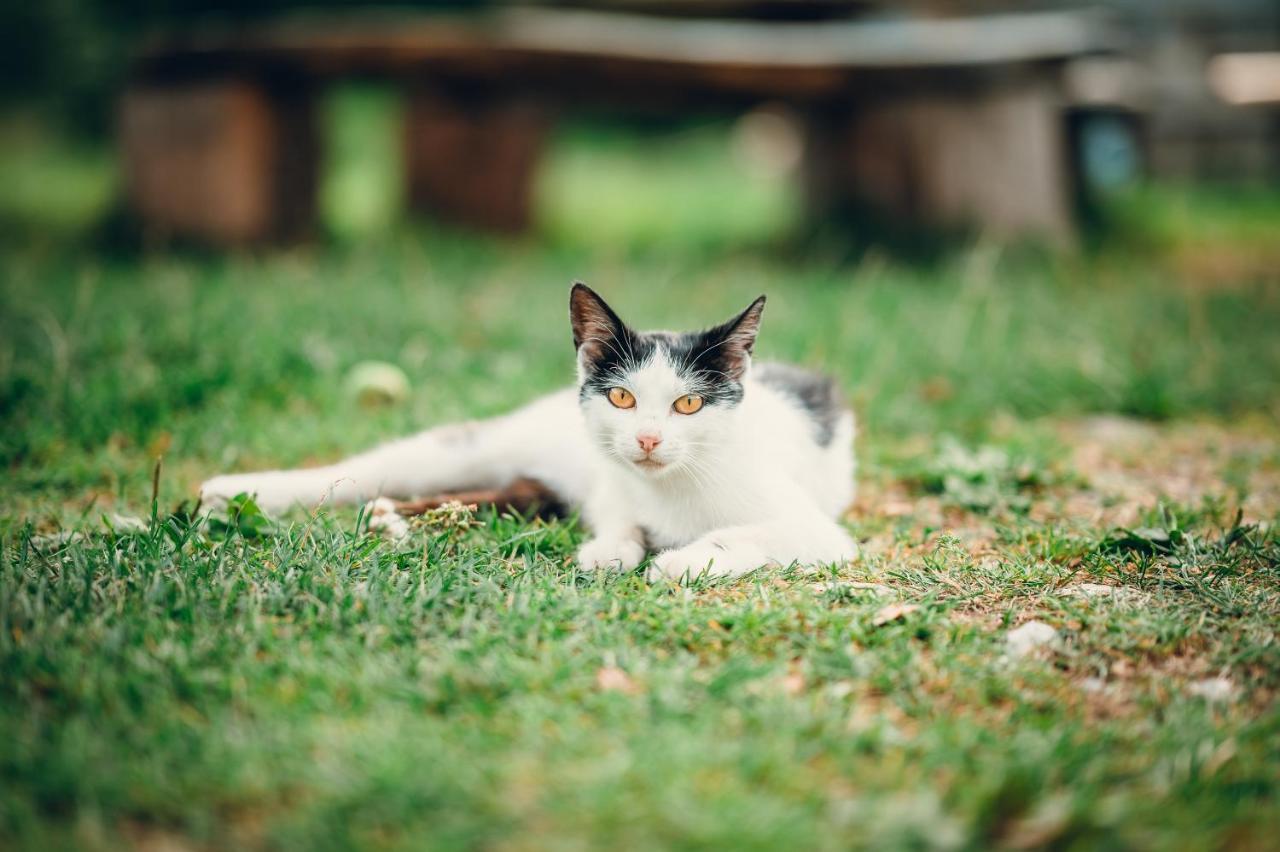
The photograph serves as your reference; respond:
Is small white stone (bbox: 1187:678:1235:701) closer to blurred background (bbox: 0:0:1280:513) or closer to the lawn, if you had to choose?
the lawn

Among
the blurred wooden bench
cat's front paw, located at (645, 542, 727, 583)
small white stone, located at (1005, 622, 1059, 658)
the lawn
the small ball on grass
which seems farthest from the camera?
the blurred wooden bench

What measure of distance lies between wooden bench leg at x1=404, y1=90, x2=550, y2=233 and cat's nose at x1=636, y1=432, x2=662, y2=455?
4.39 meters

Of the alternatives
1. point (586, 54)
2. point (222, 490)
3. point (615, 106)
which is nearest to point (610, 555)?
point (222, 490)

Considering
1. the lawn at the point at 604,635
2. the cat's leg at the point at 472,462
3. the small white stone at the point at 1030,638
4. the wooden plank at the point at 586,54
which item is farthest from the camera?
the wooden plank at the point at 586,54

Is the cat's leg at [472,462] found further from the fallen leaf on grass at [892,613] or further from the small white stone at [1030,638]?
the small white stone at [1030,638]

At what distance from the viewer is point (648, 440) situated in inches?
89.8

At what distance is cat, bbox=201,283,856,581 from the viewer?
7.77ft

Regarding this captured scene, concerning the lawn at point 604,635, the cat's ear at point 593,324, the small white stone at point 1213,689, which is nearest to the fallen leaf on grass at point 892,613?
the lawn at point 604,635

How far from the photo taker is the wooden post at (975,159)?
5.89m

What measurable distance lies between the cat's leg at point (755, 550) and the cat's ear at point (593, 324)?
52 centimetres

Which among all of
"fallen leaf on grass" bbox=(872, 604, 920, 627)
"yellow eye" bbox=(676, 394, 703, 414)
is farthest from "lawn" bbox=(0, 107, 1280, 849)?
"yellow eye" bbox=(676, 394, 703, 414)

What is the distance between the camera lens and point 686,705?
179 cm

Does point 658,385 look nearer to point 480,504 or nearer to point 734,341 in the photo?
point 734,341

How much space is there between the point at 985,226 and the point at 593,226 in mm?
2617
